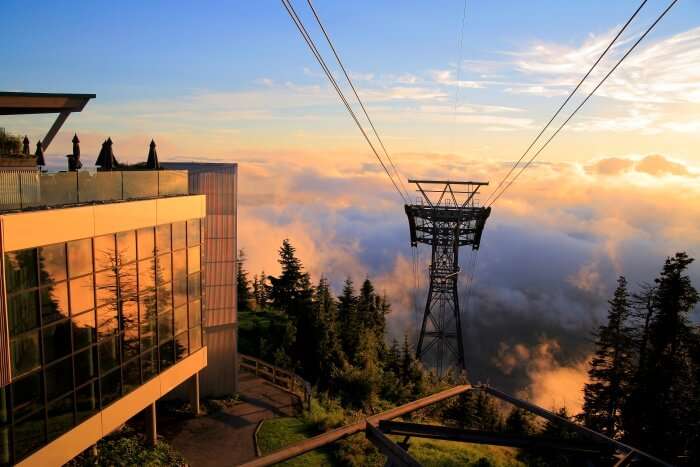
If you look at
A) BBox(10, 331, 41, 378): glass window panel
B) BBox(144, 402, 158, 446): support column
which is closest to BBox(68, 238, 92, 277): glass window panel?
BBox(10, 331, 41, 378): glass window panel

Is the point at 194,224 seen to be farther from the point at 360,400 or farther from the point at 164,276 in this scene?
the point at 360,400

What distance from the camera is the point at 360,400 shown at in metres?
28.2

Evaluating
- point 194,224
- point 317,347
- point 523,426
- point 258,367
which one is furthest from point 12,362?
point 523,426

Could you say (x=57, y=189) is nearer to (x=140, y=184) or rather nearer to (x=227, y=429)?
(x=140, y=184)

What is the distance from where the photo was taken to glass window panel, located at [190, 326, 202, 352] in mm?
20283

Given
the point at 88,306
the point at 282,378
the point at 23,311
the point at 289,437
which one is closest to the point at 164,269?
the point at 88,306

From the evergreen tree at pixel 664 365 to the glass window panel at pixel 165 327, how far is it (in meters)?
24.8

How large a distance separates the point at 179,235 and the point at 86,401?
6561 mm

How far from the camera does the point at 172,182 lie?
725 inches

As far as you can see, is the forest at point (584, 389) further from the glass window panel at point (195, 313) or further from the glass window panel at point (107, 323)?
the glass window panel at point (107, 323)

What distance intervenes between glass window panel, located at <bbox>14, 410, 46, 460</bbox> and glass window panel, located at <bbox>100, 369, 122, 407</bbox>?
2412mm

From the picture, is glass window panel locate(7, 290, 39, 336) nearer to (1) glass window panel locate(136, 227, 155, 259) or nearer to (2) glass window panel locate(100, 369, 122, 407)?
(2) glass window panel locate(100, 369, 122, 407)

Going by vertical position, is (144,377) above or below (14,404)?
below

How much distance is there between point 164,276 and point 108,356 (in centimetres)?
361
